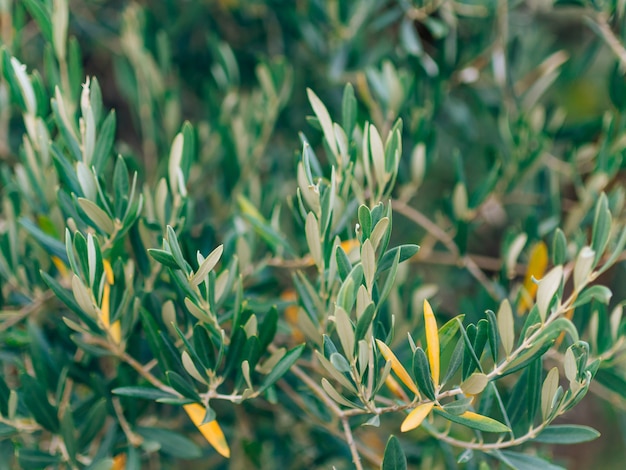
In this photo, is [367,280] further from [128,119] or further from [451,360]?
[128,119]

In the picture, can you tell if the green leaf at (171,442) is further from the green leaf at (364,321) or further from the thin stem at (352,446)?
the green leaf at (364,321)

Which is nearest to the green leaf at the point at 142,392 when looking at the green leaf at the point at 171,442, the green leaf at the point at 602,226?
the green leaf at the point at 171,442

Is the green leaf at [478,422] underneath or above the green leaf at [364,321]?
underneath

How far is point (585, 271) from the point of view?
24.5 inches

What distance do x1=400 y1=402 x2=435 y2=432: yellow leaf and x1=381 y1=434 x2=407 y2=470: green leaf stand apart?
0.03 metres

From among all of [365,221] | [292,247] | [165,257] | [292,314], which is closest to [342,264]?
[365,221]

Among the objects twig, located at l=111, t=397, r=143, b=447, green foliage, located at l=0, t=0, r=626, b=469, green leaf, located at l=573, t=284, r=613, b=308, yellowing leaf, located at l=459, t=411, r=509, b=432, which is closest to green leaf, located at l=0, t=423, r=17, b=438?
green foliage, located at l=0, t=0, r=626, b=469

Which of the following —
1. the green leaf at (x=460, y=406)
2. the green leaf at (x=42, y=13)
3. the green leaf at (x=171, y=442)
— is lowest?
the green leaf at (x=171, y=442)

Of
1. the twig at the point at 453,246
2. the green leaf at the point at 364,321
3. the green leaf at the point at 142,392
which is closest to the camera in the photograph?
the green leaf at the point at 364,321

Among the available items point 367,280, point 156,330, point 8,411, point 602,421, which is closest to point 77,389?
point 8,411

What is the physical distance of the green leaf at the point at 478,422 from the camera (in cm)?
56

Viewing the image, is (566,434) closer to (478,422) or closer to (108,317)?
(478,422)

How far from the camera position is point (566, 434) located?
2.11 feet

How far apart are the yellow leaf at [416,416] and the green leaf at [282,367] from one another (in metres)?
0.12
